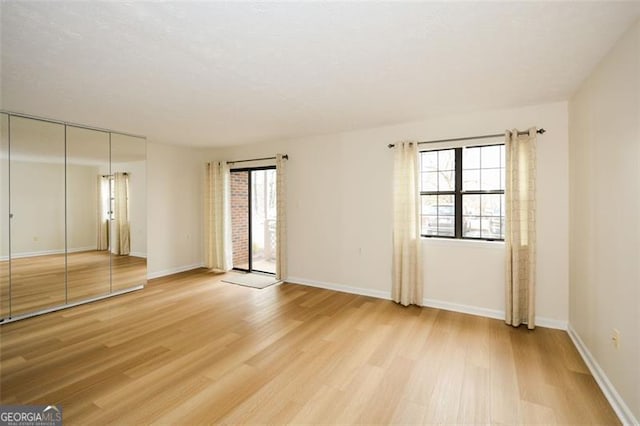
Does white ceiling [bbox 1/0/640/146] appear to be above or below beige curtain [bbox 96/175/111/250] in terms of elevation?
above

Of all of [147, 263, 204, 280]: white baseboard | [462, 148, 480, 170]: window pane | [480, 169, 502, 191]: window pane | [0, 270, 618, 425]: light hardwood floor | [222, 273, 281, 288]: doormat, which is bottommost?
[0, 270, 618, 425]: light hardwood floor

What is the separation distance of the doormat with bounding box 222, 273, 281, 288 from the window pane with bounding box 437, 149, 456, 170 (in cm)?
333

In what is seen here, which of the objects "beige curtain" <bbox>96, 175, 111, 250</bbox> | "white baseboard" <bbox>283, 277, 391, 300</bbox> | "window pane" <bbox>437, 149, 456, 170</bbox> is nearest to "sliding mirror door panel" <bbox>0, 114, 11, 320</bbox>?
"beige curtain" <bbox>96, 175, 111, 250</bbox>

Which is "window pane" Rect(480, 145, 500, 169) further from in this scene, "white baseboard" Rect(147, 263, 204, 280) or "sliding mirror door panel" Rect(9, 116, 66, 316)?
"white baseboard" Rect(147, 263, 204, 280)

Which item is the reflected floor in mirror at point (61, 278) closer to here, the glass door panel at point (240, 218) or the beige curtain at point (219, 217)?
the beige curtain at point (219, 217)

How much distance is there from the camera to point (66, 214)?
4051 millimetres

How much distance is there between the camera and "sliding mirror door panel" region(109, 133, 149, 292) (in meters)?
4.59

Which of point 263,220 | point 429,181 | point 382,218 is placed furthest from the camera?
point 263,220

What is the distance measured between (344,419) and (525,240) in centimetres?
285

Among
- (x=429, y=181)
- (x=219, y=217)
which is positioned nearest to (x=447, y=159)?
(x=429, y=181)

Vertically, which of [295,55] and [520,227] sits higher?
[295,55]

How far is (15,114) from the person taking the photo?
3.52m

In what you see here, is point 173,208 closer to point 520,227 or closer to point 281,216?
point 281,216

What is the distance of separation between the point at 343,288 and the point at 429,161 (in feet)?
7.71
